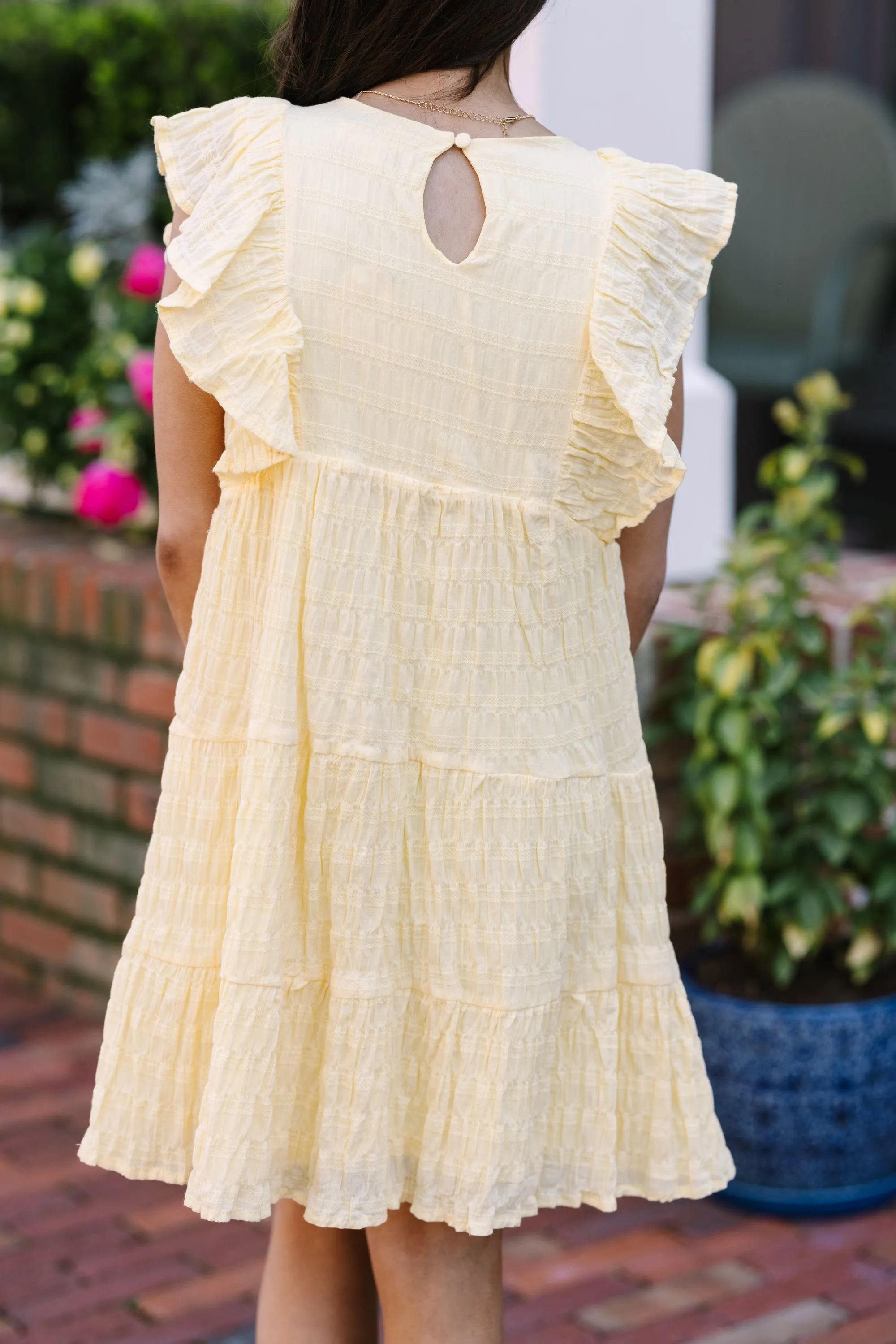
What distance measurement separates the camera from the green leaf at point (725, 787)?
279 centimetres

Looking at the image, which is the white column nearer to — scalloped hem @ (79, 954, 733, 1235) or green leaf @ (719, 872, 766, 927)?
green leaf @ (719, 872, 766, 927)

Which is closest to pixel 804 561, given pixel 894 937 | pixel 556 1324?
pixel 894 937

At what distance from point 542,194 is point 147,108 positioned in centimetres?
422

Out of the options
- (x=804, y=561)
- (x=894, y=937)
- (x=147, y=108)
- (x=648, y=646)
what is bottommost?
(x=894, y=937)

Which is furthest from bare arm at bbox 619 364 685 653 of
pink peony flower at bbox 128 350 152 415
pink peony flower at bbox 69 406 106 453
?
pink peony flower at bbox 69 406 106 453

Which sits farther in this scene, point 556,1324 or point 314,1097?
point 556,1324

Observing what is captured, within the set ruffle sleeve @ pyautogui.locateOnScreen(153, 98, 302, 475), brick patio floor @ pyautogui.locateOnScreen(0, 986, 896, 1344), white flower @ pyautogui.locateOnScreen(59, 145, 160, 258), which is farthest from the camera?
white flower @ pyautogui.locateOnScreen(59, 145, 160, 258)

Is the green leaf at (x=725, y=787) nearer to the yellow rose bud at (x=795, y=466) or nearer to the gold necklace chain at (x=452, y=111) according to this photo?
the yellow rose bud at (x=795, y=466)

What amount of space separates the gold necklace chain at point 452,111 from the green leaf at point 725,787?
144 cm

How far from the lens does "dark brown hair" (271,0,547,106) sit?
1.54 m

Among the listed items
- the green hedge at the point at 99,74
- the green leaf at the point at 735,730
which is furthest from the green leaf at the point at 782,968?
the green hedge at the point at 99,74

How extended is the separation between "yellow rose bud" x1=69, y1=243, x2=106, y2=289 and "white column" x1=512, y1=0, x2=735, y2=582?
1257mm

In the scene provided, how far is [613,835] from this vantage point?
65.0 inches

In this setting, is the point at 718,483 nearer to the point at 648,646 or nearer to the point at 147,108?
the point at 648,646
